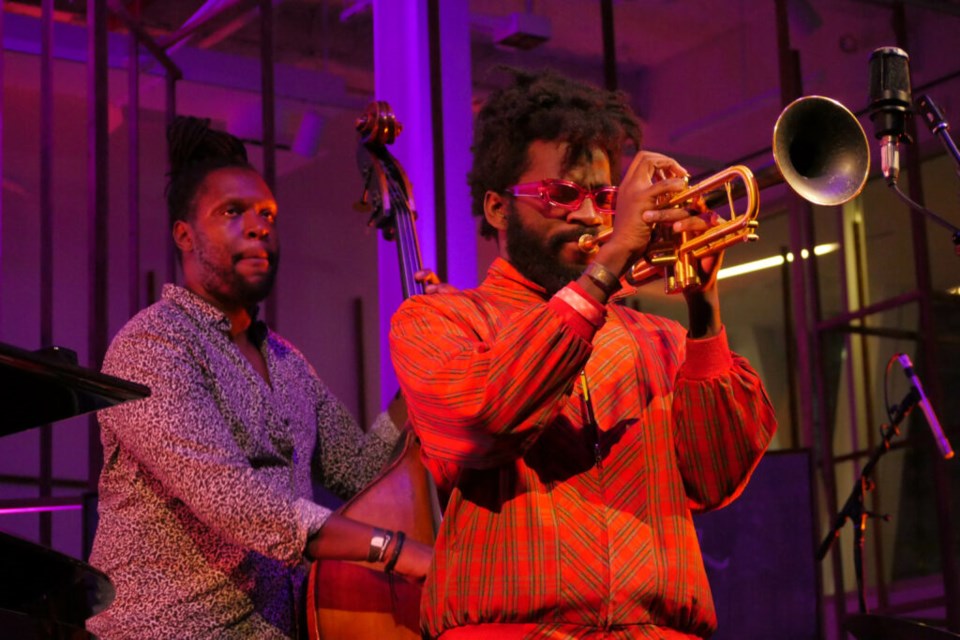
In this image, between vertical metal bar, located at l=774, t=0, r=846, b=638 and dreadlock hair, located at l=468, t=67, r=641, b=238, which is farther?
vertical metal bar, located at l=774, t=0, r=846, b=638

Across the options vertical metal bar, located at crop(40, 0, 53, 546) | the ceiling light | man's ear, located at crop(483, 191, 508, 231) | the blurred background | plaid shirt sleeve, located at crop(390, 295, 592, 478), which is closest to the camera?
plaid shirt sleeve, located at crop(390, 295, 592, 478)

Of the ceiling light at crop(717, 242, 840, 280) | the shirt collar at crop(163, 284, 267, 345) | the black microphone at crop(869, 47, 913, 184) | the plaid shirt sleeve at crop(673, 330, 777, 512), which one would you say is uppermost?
the ceiling light at crop(717, 242, 840, 280)

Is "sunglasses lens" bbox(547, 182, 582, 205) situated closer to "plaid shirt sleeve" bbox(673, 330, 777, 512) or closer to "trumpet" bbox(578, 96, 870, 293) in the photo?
"trumpet" bbox(578, 96, 870, 293)

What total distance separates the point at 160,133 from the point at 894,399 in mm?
5013

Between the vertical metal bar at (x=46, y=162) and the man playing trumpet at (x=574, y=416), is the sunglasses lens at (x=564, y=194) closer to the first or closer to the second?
the man playing trumpet at (x=574, y=416)

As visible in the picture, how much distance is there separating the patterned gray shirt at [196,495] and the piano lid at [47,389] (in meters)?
1.03

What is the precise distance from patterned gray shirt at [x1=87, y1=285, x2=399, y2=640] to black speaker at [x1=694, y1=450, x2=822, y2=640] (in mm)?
1441

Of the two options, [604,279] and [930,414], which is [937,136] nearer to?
[604,279]

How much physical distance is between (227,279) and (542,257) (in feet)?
3.55

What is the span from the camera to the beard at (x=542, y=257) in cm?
208

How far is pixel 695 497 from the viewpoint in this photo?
207 centimetres

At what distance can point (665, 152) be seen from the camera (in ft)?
25.3

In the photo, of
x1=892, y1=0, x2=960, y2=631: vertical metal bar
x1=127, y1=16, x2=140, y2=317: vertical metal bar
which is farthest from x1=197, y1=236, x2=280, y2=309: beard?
x1=892, y1=0, x2=960, y2=631: vertical metal bar

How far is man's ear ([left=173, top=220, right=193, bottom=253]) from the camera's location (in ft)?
9.82
